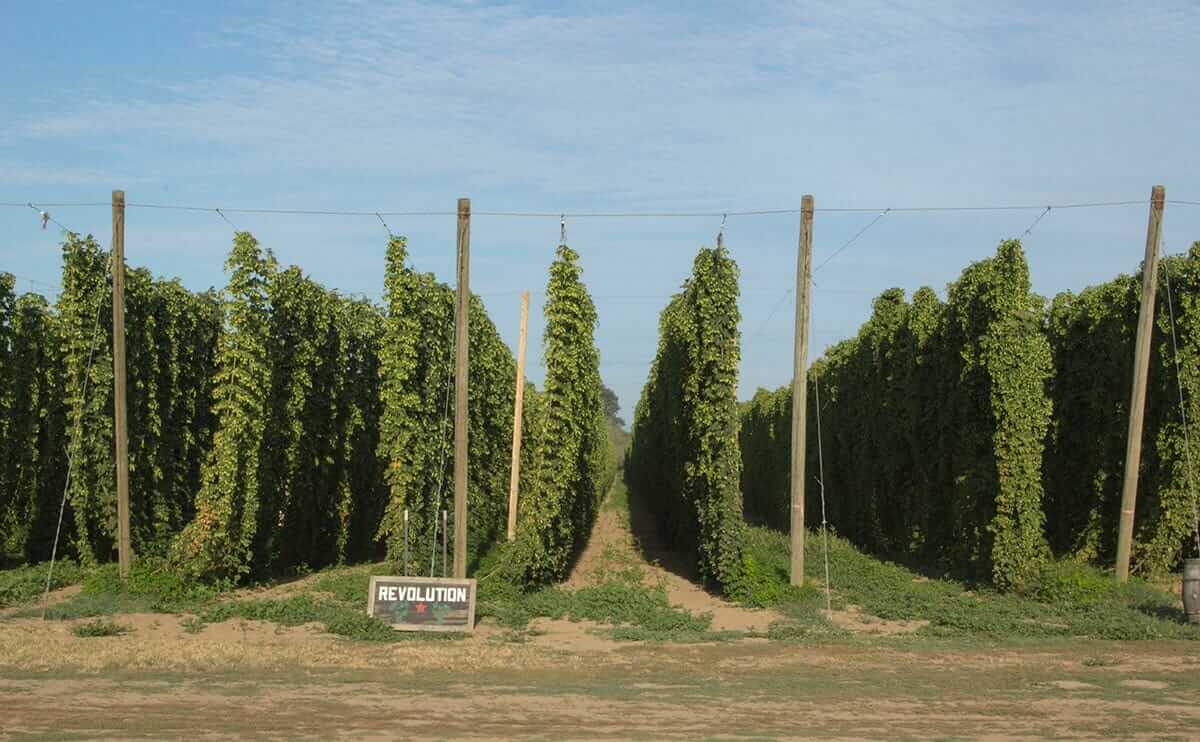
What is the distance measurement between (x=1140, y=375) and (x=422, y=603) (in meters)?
11.8

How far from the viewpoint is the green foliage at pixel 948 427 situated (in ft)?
60.7

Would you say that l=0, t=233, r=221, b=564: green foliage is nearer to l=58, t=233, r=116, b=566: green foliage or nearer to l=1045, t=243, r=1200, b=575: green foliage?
l=58, t=233, r=116, b=566: green foliage

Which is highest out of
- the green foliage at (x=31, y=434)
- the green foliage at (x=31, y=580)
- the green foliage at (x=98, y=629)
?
the green foliage at (x=31, y=434)

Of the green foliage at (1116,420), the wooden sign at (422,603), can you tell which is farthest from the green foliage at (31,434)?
the green foliage at (1116,420)

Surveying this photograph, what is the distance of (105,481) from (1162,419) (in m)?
18.3

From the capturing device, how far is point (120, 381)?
18.4 m

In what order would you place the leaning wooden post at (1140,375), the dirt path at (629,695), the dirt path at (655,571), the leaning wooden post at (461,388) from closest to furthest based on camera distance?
1. the dirt path at (629,695)
2. the dirt path at (655,571)
3. the leaning wooden post at (461,388)
4. the leaning wooden post at (1140,375)

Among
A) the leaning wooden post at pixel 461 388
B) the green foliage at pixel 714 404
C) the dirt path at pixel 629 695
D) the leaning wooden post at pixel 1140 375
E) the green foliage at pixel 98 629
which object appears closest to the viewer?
the dirt path at pixel 629 695

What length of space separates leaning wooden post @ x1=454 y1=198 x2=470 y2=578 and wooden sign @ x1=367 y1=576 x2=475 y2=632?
1312 mm

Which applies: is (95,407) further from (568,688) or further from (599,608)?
(568,688)

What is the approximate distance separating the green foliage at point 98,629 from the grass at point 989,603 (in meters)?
9.30

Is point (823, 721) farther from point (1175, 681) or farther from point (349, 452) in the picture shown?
point (349, 452)

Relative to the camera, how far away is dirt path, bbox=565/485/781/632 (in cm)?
1727

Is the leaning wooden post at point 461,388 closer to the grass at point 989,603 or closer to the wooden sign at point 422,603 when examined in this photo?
the wooden sign at point 422,603
